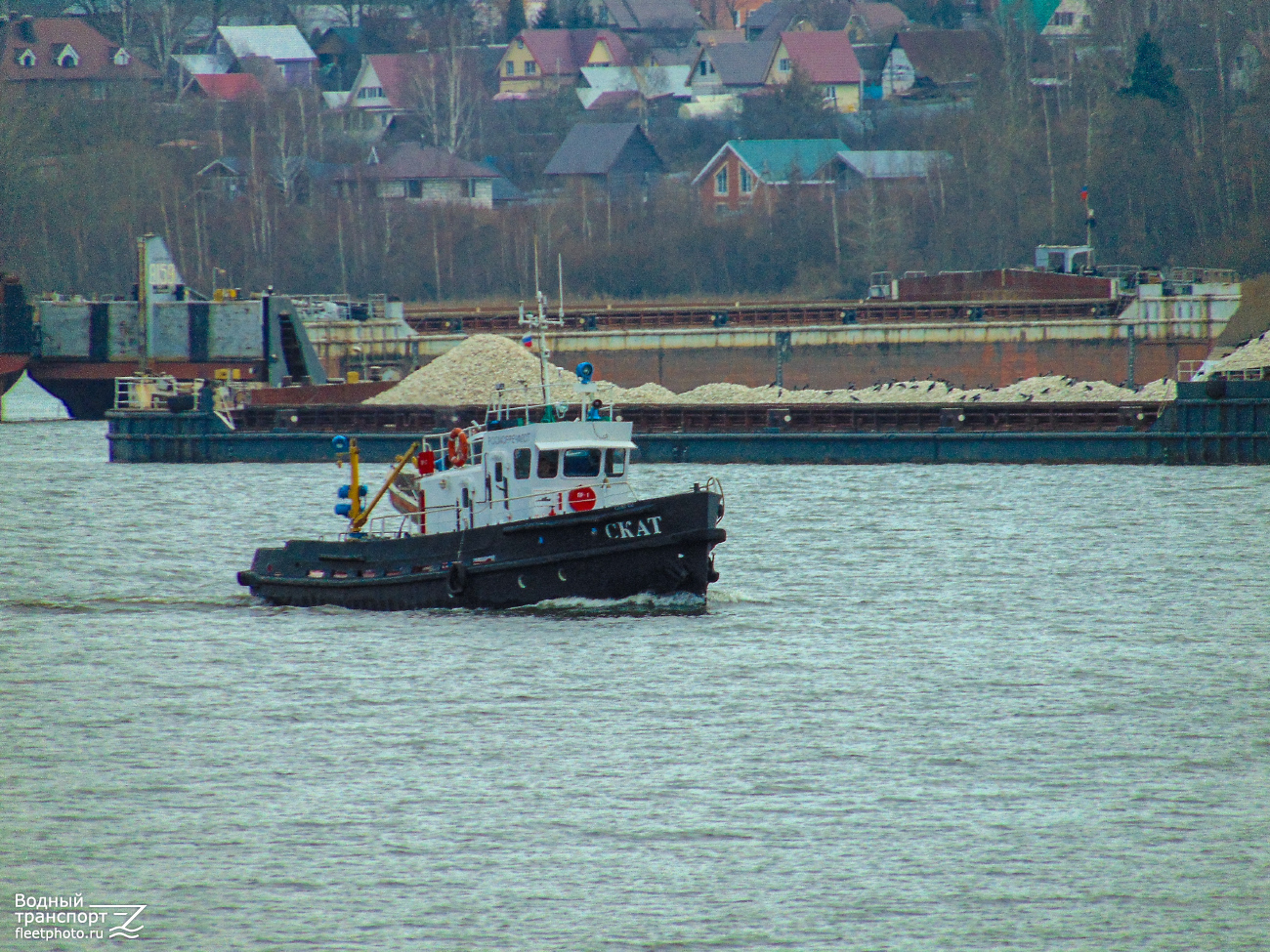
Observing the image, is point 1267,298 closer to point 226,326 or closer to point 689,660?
point 226,326

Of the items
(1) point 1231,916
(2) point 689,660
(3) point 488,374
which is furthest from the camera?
(3) point 488,374

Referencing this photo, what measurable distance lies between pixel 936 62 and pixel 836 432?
9238 cm

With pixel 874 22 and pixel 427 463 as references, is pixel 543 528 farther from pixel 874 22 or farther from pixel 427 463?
pixel 874 22

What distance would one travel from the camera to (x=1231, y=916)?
63.4 ft

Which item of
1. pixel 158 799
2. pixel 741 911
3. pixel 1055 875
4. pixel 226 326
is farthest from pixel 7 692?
pixel 226 326

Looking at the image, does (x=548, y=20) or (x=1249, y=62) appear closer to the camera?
(x=1249, y=62)

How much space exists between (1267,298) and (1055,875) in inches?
2297

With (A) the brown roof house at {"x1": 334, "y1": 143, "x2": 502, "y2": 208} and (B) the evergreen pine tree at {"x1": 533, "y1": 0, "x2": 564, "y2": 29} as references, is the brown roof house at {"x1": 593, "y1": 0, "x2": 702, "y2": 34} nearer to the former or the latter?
(B) the evergreen pine tree at {"x1": 533, "y1": 0, "x2": 564, "y2": 29}

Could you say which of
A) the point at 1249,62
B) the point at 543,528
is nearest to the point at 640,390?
the point at 543,528

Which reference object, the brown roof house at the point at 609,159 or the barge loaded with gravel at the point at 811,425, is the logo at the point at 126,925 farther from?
the brown roof house at the point at 609,159

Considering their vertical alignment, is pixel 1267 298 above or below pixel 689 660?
above

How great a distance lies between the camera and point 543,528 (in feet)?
102

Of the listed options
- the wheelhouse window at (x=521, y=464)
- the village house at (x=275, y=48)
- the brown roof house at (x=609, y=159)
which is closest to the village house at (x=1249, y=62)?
the brown roof house at (x=609, y=159)

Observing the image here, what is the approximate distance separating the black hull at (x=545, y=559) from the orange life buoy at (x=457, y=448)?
196 cm
